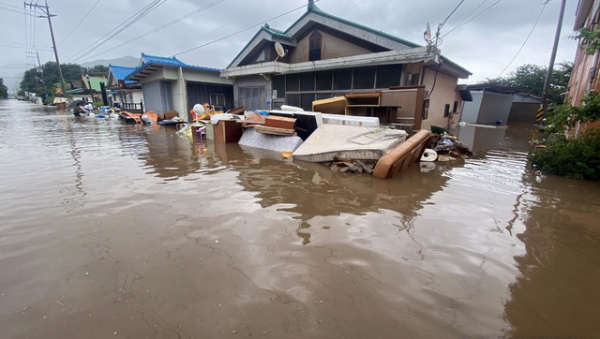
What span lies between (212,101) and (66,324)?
18.9 m

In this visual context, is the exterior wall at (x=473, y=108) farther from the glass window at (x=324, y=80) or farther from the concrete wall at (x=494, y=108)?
the glass window at (x=324, y=80)

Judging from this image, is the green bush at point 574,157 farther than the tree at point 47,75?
No

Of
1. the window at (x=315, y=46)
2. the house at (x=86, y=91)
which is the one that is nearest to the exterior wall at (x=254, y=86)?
the window at (x=315, y=46)

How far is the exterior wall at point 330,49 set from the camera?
11.3 meters

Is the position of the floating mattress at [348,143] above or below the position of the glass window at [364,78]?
below

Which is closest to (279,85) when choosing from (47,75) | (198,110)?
(198,110)

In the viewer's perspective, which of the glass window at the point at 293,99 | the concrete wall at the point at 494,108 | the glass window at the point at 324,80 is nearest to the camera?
the glass window at the point at 324,80

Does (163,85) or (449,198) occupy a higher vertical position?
(163,85)

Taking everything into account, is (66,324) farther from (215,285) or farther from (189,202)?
(189,202)

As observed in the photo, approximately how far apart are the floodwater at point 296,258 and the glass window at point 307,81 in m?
8.22

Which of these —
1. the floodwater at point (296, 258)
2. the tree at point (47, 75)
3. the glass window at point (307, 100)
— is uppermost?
the tree at point (47, 75)

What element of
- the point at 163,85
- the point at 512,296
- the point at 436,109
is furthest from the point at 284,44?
the point at 512,296

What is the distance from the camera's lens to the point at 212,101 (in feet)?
62.4

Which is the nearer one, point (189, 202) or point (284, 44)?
point (189, 202)
